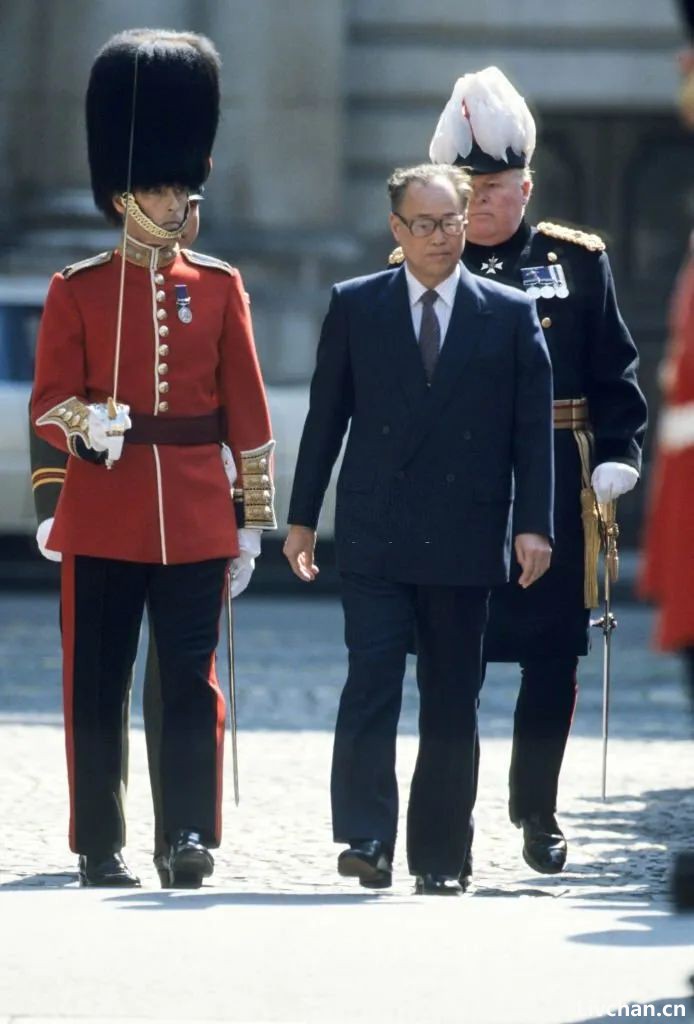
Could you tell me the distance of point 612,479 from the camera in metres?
6.62

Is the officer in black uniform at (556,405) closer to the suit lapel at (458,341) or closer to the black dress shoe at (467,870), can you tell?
the black dress shoe at (467,870)

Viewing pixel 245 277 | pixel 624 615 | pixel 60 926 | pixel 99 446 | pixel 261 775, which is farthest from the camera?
pixel 245 277

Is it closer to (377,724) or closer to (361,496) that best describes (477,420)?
(361,496)

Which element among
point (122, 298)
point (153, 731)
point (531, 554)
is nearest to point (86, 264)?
point (122, 298)

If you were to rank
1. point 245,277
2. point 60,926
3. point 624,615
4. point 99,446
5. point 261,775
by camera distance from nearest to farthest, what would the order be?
1. point 60,926
2. point 99,446
3. point 261,775
4. point 624,615
5. point 245,277

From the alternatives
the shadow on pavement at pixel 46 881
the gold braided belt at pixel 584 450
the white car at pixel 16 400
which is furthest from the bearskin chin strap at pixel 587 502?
the white car at pixel 16 400

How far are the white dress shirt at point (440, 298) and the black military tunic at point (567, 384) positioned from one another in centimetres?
57

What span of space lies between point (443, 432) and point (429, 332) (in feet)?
0.76

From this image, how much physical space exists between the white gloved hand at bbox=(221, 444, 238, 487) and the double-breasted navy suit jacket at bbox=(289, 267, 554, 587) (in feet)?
0.89

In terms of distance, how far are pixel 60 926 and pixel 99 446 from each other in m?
1.13

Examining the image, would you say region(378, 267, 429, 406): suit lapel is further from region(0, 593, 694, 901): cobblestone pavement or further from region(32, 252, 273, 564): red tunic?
region(0, 593, 694, 901): cobblestone pavement

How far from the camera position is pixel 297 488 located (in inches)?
246

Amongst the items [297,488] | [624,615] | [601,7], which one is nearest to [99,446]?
[297,488]

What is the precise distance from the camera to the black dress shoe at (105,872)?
6.22m
